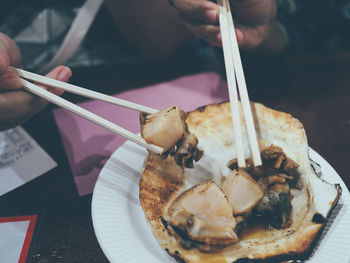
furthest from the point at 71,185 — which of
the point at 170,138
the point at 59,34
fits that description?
the point at 59,34

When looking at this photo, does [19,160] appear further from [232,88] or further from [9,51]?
[232,88]

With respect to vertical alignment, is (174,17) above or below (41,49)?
above

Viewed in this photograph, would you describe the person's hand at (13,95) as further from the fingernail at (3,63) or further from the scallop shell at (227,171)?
the scallop shell at (227,171)

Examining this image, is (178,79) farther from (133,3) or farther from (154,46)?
(133,3)

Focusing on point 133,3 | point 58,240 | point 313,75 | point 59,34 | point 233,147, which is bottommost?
point 58,240

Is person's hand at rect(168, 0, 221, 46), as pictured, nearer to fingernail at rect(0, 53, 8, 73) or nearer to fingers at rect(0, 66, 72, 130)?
fingers at rect(0, 66, 72, 130)

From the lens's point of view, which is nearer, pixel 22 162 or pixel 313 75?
pixel 22 162
